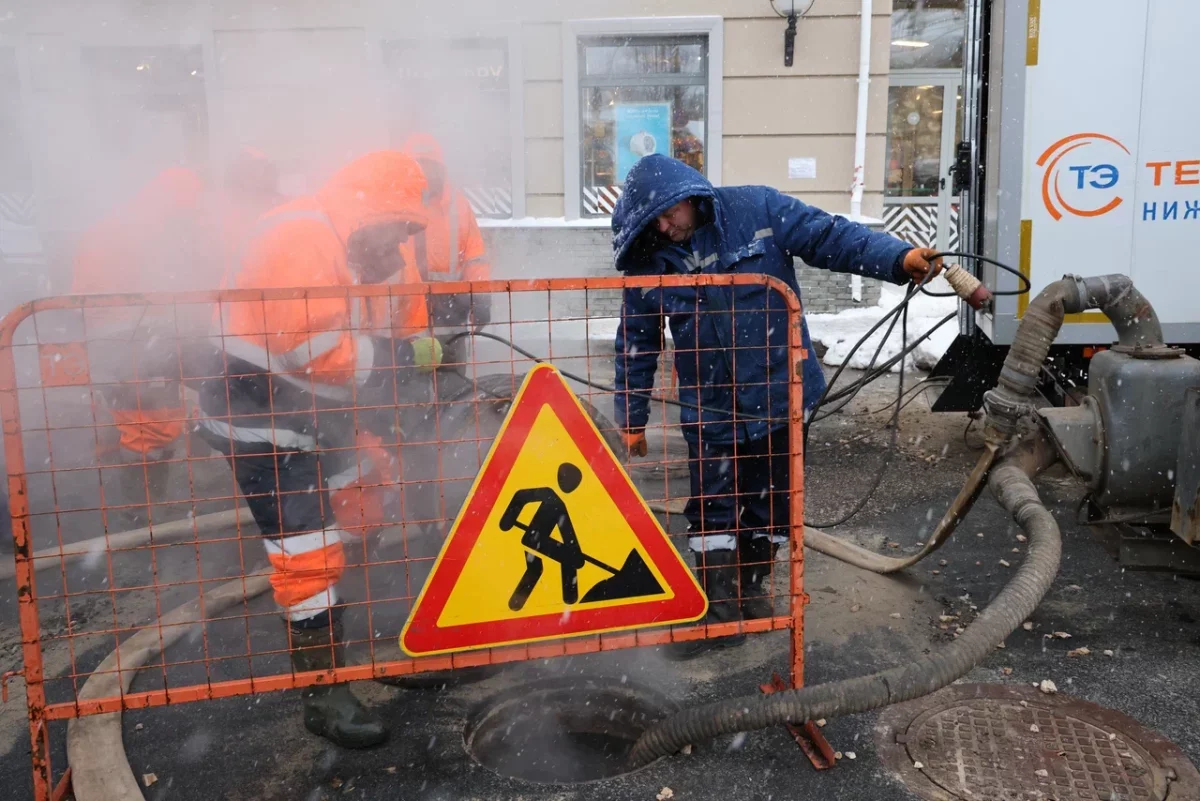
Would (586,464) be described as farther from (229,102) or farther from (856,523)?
A: (229,102)

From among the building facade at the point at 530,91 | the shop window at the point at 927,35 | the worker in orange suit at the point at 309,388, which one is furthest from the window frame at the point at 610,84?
the worker in orange suit at the point at 309,388

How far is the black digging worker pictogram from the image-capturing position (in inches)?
104

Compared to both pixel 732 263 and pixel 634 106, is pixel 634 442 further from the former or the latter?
pixel 634 106

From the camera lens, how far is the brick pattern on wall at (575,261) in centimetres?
1001

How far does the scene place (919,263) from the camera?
319cm

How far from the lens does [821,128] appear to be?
978 centimetres

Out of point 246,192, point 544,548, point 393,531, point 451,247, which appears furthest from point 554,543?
point 246,192

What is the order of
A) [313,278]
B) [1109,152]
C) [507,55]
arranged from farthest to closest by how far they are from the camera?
1. [507,55]
2. [1109,152]
3. [313,278]

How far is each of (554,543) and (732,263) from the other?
1.32 meters

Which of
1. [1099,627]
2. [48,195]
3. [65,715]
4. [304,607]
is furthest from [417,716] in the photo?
[48,195]

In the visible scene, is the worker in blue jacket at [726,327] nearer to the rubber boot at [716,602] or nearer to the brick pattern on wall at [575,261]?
the rubber boot at [716,602]

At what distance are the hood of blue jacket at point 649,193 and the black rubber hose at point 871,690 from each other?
1.66 meters

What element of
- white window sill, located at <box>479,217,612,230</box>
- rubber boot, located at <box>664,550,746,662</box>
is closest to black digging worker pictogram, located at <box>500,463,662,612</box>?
rubber boot, located at <box>664,550,746,662</box>

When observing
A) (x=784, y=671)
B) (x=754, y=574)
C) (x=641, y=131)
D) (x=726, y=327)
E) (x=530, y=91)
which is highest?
(x=530, y=91)
